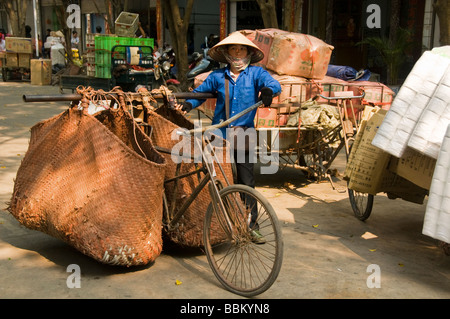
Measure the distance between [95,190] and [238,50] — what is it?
5.75 ft

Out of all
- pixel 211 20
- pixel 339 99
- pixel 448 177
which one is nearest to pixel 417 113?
pixel 448 177

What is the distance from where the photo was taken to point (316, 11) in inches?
691

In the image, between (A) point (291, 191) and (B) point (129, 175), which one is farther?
(A) point (291, 191)

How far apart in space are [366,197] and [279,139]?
1.30 metres

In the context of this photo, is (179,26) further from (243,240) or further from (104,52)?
(243,240)

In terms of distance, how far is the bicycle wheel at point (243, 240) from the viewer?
3.54m

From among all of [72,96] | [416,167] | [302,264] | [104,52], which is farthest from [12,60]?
[416,167]

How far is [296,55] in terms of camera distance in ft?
22.0

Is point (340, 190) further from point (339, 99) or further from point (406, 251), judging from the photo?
point (406, 251)

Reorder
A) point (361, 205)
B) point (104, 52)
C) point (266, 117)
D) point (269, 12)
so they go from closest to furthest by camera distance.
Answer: point (361, 205)
point (266, 117)
point (269, 12)
point (104, 52)

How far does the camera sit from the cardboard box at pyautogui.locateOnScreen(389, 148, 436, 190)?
414 centimetres

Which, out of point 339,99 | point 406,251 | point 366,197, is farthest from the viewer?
point 339,99
